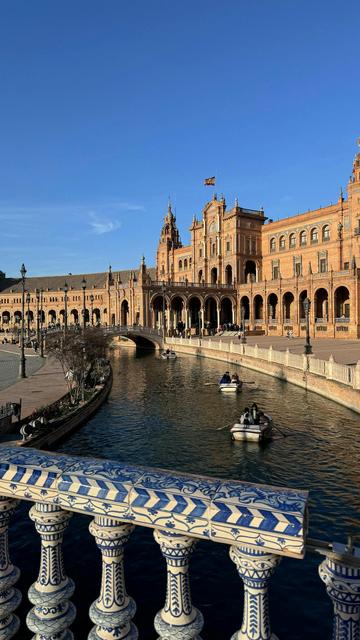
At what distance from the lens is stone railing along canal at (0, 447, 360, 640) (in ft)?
7.77

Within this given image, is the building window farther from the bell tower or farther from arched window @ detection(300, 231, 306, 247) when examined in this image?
the bell tower

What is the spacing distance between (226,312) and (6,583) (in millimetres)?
85711

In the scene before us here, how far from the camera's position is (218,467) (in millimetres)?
15133

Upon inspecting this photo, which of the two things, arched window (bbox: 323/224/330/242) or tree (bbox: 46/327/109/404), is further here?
arched window (bbox: 323/224/330/242)

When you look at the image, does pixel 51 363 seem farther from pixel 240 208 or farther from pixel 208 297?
pixel 240 208

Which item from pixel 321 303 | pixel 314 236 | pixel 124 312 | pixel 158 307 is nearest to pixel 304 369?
pixel 321 303

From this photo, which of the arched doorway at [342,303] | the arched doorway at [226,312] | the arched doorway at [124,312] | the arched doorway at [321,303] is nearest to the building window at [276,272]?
the arched doorway at [226,312]

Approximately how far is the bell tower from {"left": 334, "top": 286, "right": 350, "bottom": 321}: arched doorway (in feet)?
163

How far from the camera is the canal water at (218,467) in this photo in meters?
7.57

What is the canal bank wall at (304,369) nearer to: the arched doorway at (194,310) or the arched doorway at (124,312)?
the arched doorway at (194,310)

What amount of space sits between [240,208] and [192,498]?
84.5 meters

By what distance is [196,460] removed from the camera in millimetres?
15828

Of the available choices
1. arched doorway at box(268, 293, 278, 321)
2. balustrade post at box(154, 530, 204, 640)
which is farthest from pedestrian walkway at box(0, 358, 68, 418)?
arched doorway at box(268, 293, 278, 321)

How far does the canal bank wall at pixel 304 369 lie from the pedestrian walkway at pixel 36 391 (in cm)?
1479
